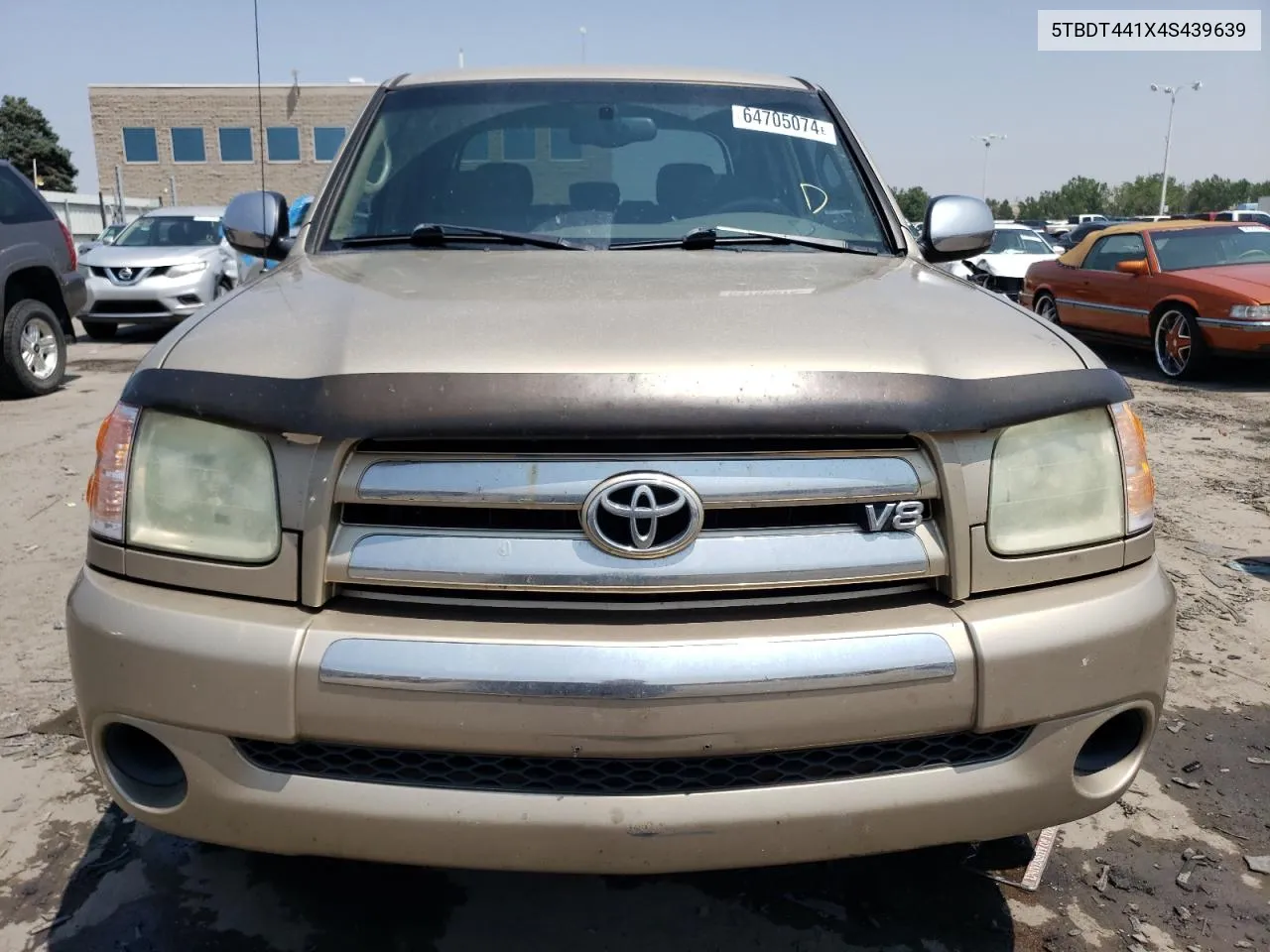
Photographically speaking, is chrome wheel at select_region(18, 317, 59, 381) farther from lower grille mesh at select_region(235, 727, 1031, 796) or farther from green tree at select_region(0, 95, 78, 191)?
green tree at select_region(0, 95, 78, 191)

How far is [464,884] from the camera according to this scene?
2225mm

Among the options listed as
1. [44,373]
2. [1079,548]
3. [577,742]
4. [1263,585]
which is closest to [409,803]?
[577,742]

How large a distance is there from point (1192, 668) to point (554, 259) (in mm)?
2551

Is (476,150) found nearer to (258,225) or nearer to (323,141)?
(258,225)

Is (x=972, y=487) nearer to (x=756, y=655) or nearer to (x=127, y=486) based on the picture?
(x=756, y=655)

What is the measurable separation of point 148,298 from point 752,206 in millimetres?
10982

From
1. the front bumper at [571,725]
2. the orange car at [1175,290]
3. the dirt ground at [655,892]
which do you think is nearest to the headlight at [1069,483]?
the front bumper at [571,725]

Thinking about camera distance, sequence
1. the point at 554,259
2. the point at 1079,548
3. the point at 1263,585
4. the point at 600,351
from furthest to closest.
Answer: the point at 1263,585, the point at 554,259, the point at 1079,548, the point at 600,351

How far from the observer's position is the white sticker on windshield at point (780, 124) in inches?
Result: 116

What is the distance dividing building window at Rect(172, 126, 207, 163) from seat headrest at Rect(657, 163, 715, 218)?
52733mm

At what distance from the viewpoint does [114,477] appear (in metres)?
1.70

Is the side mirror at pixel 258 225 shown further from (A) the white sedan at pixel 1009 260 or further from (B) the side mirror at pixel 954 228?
(A) the white sedan at pixel 1009 260

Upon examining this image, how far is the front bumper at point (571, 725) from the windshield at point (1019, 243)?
53.8ft

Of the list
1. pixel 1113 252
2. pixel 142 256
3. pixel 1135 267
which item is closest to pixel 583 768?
pixel 1135 267
